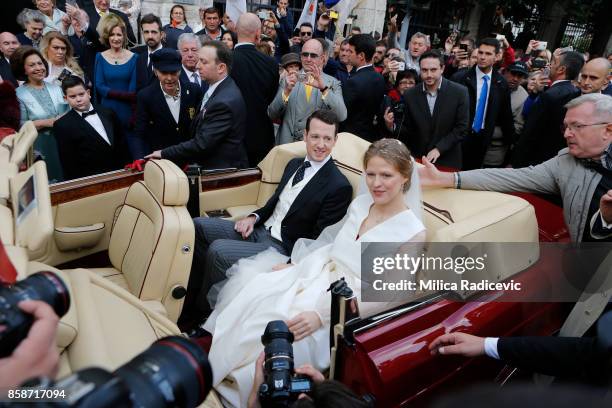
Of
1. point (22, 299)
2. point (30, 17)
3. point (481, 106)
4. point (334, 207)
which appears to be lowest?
point (334, 207)

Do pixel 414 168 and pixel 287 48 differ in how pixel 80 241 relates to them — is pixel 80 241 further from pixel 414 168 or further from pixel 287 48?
pixel 287 48

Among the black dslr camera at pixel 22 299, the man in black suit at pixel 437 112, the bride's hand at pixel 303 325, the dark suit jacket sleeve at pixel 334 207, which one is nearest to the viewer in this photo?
the black dslr camera at pixel 22 299

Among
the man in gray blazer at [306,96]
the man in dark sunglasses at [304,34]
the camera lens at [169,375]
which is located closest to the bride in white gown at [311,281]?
the camera lens at [169,375]

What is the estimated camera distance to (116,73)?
4.28 meters

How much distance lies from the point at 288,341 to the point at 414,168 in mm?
1242

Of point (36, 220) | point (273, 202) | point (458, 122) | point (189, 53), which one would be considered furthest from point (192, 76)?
point (36, 220)

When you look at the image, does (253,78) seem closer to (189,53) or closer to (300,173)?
(189,53)

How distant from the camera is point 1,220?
1.38 meters

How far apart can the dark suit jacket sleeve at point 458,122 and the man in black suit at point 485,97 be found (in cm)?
63

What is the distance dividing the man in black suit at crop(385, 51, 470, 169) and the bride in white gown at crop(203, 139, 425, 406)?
5.10 feet

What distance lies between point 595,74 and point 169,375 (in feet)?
13.9

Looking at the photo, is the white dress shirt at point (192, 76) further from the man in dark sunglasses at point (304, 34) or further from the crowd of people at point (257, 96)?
the man in dark sunglasses at point (304, 34)

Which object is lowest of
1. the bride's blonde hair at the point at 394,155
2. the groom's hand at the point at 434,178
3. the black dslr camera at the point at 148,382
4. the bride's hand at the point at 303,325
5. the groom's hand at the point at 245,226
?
the groom's hand at the point at 245,226

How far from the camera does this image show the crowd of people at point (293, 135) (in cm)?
227
